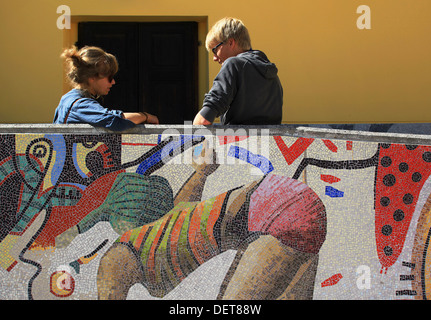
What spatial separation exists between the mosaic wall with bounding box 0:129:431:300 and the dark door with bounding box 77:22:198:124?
11.9ft

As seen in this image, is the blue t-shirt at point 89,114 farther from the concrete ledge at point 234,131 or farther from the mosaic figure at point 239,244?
the mosaic figure at point 239,244

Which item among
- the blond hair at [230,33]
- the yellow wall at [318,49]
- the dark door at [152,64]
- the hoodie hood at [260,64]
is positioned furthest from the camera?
the dark door at [152,64]

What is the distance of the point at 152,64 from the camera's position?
645cm

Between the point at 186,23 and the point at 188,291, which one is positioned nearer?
the point at 188,291

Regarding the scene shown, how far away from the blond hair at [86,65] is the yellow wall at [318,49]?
3123mm

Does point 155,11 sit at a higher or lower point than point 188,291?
higher

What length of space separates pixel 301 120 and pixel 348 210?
3.45 m

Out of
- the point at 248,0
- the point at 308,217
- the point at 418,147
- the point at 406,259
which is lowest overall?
the point at 406,259

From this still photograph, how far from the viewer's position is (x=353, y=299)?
2.92 metres

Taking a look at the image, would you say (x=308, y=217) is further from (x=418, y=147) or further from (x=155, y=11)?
(x=155, y=11)

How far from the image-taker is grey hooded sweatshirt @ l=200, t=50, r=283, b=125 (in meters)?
2.97

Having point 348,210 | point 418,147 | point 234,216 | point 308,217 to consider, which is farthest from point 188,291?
point 418,147

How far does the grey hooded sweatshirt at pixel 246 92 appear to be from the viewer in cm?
297
